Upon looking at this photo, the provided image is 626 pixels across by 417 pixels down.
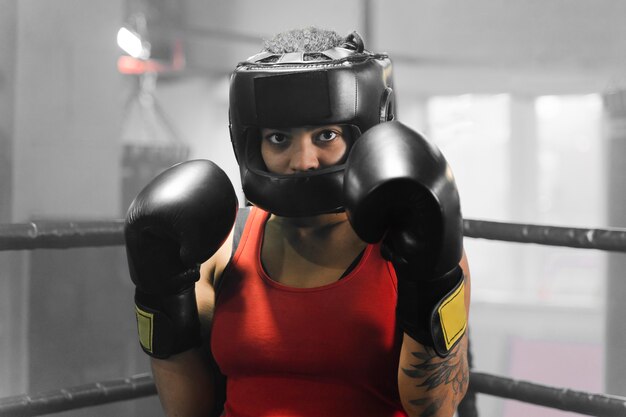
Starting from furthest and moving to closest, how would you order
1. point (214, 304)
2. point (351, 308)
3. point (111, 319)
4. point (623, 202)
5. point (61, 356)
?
point (111, 319) < point (61, 356) < point (623, 202) < point (214, 304) < point (351, 308)

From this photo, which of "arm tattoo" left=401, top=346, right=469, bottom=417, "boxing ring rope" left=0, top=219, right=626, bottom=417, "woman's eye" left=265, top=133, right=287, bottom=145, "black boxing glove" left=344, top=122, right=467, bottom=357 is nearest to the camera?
"black boxing glove" left=344, top=122, right=467, bottom=357

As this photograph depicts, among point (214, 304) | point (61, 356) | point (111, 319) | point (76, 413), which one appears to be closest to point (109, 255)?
point (111, 319)

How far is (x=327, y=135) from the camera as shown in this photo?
3.48 feet

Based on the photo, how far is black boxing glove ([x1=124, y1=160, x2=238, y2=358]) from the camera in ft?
3.29

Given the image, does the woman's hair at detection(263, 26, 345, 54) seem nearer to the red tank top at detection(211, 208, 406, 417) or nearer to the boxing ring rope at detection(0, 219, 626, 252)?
the red tank top at detection(211, 208, 406, 417)

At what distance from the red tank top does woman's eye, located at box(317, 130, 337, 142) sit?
0.18m

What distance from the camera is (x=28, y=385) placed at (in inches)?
81.5

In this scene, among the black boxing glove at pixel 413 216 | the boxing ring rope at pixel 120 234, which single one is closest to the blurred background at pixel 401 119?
the boxing ring rope at pixel 120 234

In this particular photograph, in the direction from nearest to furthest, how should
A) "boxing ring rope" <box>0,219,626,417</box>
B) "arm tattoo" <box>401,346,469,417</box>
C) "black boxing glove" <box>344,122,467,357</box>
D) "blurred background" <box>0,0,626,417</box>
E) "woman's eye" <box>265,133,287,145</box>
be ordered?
"black boxing glove" <box>344,122,467,357</box> < "arm tattoo" <box>401,346,469,417</box> < "woman's eye" <box>265,133,287,145</box> < "boxing ring rope" <box>0,219,626,417</box> < "blurred background" <box>0,0,626,417</box>

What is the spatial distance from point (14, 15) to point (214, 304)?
1.22 m

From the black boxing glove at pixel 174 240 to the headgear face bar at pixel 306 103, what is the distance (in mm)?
66

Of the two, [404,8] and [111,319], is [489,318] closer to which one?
[404,8]

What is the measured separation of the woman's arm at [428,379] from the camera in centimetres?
97

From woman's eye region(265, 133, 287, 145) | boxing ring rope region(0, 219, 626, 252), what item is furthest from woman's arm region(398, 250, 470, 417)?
boxing ring rope region(0, 219, 626, 252)
